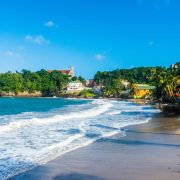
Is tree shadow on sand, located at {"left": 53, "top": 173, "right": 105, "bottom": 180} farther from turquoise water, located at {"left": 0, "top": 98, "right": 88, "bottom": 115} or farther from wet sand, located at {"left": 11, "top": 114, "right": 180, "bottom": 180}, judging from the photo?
turquoise water, located at {"left": 0, "top": 98, "right": 88, "bottom": 115}

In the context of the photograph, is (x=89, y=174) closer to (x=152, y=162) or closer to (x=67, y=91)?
(x=152, y=162)

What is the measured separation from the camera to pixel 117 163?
14.4 meters

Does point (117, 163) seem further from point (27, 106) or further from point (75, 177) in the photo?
point (27, 106)

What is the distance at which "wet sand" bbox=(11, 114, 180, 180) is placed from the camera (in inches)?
492

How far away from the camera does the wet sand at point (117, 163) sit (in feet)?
41.0

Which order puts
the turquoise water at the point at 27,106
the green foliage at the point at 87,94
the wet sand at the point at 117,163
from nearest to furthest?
the wet sand at the point at 117,163 < the turquoise water at the point at 27,106 < the green foliage at the point at 87,94

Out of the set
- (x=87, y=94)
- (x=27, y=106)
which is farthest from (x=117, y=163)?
(x=87, y=94)

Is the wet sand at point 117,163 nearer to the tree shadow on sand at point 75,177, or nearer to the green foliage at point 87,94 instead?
the tree shadow on sand at point 75,177

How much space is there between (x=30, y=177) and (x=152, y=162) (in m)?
4.91

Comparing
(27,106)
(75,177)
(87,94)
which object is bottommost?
(75,177)

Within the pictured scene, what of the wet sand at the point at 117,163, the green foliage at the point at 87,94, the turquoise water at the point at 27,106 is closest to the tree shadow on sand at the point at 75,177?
the wet sand at the point at 117,163

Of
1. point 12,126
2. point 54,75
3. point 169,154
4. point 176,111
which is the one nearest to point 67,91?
point 54,75

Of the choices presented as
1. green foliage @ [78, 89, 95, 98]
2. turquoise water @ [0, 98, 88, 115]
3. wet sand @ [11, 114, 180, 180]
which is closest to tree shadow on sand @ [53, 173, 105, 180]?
wet sand @ [11, 114, 180, 180]

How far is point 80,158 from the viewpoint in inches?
618
